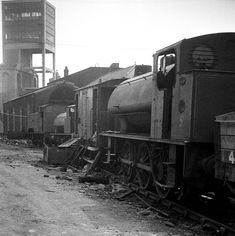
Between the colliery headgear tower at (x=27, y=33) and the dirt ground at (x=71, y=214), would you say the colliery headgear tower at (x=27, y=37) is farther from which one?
the dirt ground at (x=71, y=214)

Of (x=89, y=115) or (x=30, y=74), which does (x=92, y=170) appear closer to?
(x=89, y=115)

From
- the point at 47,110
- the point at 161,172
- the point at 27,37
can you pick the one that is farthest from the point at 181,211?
the point at 27,37

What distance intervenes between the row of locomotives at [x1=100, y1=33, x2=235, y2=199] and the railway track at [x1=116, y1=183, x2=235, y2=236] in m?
0.23

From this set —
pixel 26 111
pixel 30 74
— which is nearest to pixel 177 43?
pixel 26 111

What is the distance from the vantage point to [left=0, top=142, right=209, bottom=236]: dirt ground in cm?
600

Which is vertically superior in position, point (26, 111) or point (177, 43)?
point (177, 43)

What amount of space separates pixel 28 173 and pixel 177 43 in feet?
24.0

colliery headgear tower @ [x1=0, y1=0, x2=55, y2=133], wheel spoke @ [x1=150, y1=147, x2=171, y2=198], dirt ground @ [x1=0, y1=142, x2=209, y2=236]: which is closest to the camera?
dirt ground @ [x1=0, y1=142, x2=209, y2=236]

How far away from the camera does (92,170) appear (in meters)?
12.8

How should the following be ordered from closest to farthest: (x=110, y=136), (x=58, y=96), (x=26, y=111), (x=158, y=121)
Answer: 1. (x=158, y=121)
2. (x=110, y=136)
3. (x=58, y=96)
4. (x=26, y=111)

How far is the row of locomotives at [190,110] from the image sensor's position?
6.54m

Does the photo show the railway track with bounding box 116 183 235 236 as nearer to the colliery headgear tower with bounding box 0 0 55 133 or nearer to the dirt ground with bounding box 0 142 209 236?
the dirt ground with bounding box 0 142 209 236

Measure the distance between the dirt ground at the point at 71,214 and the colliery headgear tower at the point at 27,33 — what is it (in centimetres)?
5791

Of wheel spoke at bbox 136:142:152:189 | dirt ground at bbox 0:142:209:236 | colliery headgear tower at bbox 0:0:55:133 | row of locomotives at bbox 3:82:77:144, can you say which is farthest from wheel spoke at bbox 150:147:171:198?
colliery headgear tower at bbox 0:0:55:133
